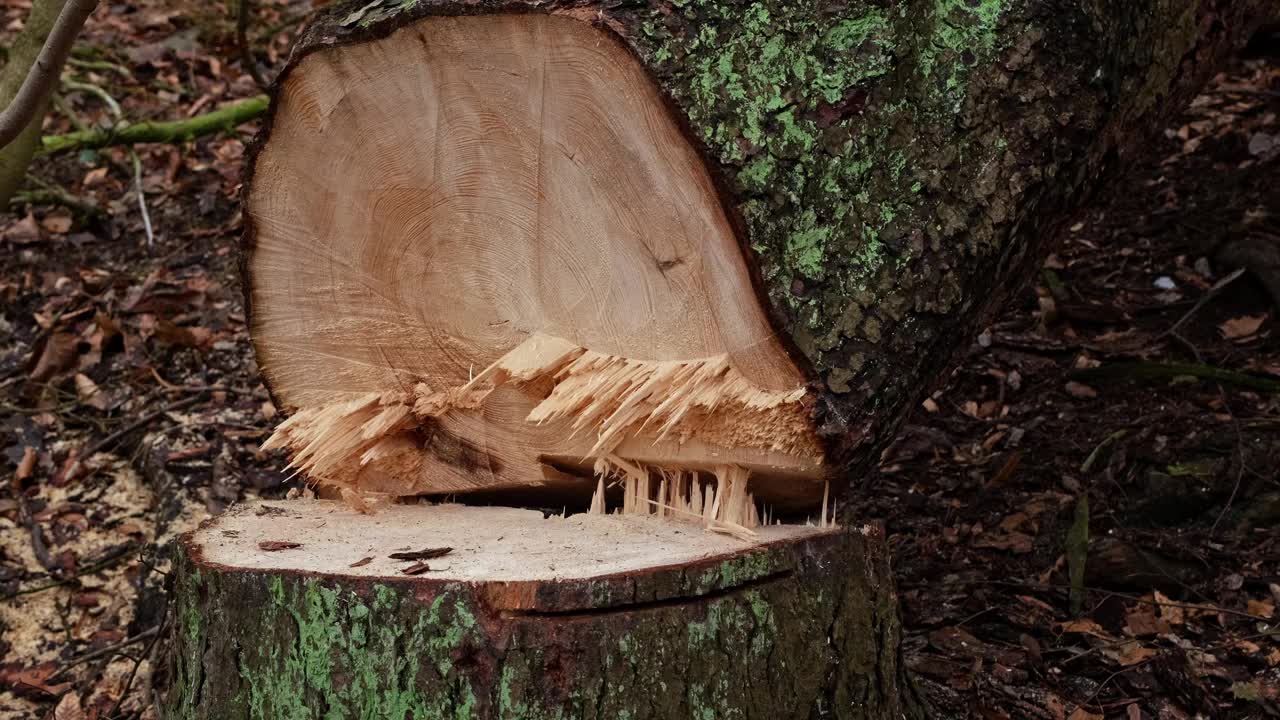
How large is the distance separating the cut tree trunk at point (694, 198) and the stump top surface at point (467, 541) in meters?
0.08

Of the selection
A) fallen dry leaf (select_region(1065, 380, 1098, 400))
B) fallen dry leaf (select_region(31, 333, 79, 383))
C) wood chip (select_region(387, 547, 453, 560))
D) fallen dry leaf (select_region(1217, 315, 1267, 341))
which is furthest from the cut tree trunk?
fallen dry leaf (select_region(31, 333, 79, 383))

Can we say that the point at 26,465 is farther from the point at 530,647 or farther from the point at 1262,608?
the point at 1262,608

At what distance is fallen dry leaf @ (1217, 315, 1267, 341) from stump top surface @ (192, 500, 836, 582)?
7.19 feet

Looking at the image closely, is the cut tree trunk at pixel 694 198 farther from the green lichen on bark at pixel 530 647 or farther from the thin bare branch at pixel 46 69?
the thin bare branch at pixel 46 69

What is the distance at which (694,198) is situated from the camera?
6.07 feet

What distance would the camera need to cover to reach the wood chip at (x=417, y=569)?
5.64ft

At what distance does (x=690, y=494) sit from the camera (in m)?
2.05

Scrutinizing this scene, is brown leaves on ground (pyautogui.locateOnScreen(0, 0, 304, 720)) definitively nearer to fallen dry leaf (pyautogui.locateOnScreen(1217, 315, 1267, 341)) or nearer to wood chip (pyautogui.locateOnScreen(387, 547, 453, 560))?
wood chip (pyautogui.locateOnScreen(387, 547, 453, 560))

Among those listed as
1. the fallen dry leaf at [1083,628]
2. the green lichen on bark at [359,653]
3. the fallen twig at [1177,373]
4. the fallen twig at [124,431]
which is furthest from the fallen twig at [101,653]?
the fallen twig at [1177,373]

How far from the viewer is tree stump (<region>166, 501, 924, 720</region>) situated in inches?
65.9

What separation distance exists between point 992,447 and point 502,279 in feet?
6.04

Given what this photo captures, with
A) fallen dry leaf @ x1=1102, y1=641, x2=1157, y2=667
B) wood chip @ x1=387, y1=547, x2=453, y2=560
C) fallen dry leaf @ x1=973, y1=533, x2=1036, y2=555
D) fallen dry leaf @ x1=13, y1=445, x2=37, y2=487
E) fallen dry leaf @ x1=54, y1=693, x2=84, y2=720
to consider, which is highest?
wood chip @ x1=387, y1=547, x2=453, y2=560

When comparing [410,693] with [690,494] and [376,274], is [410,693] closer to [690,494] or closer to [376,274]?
[690,494]

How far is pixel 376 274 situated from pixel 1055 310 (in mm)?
2426
